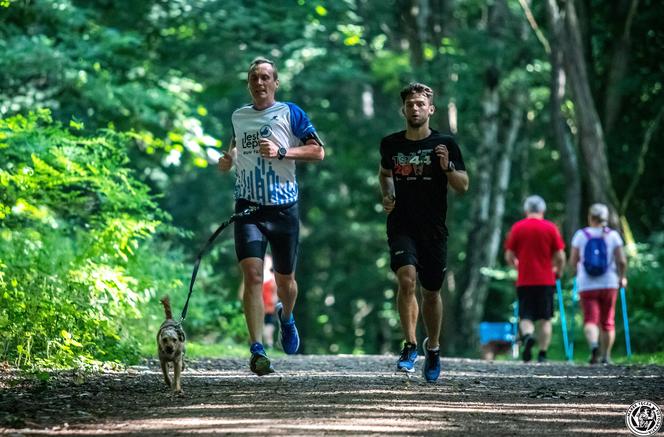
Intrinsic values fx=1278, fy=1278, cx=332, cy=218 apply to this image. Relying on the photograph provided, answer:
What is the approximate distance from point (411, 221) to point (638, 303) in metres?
12.4

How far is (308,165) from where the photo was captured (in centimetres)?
3862

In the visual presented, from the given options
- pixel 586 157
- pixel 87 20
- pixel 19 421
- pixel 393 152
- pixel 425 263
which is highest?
pixel 87 20

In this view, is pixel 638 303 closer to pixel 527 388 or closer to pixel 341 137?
pixel 527 388

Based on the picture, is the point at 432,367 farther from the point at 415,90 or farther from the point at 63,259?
the point at 63,259

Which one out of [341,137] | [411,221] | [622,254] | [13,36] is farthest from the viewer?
[341,137]

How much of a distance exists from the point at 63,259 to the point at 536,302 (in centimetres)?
688

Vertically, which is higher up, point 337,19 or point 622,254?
point 337,19

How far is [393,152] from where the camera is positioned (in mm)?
10594

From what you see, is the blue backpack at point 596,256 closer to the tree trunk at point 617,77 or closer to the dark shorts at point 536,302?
the dark shorts at point 536,302

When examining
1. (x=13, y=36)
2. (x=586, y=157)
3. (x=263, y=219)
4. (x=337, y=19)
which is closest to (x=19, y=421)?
(x=263, y=219)

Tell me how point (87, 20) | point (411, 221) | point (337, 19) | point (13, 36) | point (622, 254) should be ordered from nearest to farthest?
point (411, 221) → point (622, 254) → point (13, 36) → point (87, 20) → point (337, 19)

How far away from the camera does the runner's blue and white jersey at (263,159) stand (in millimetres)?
10570

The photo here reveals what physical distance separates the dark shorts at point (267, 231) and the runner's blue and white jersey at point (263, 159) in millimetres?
82

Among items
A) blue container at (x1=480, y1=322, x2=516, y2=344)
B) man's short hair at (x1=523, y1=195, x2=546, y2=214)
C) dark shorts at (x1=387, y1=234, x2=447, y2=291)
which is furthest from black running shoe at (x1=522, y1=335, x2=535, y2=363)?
blue container at (x1=480, y1=322, x2=516, y2=344)
